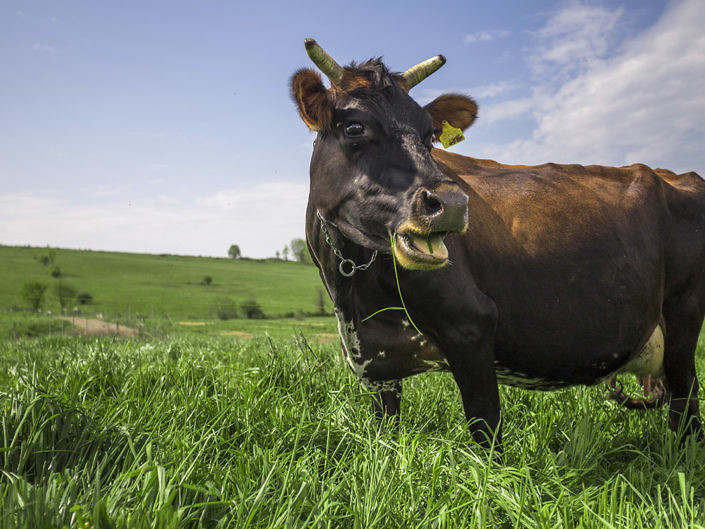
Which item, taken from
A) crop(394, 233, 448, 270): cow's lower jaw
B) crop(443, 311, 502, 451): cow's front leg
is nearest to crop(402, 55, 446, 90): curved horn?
crop(394, 233, 448, 270): cow's lower jaw

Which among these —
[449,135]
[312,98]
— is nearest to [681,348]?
[449,135]

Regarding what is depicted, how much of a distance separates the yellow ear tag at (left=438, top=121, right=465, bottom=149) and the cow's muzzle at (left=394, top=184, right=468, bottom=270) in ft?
4.47

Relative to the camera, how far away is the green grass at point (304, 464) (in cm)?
189

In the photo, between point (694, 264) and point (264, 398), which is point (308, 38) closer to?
point (264, 398)

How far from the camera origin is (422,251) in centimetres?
265

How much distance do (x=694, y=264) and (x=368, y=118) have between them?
122 inches

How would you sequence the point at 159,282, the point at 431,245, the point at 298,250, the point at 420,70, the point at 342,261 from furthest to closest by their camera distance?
the point at 298,250, the point at 159,282, the point at 420,70, the point at 342,261, the point at 431,245

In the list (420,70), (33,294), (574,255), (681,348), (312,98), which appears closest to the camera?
(312,98)

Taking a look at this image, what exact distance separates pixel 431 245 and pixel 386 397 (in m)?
1.60

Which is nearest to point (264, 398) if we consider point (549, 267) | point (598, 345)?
point (549, 267)

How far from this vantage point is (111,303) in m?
53.6

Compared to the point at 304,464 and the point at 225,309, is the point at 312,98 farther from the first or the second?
the point at 225,309

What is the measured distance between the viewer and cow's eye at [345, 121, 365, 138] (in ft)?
9.72

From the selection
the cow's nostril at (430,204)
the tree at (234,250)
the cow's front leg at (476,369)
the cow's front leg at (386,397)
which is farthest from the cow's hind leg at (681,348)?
the tree at (234,250)
